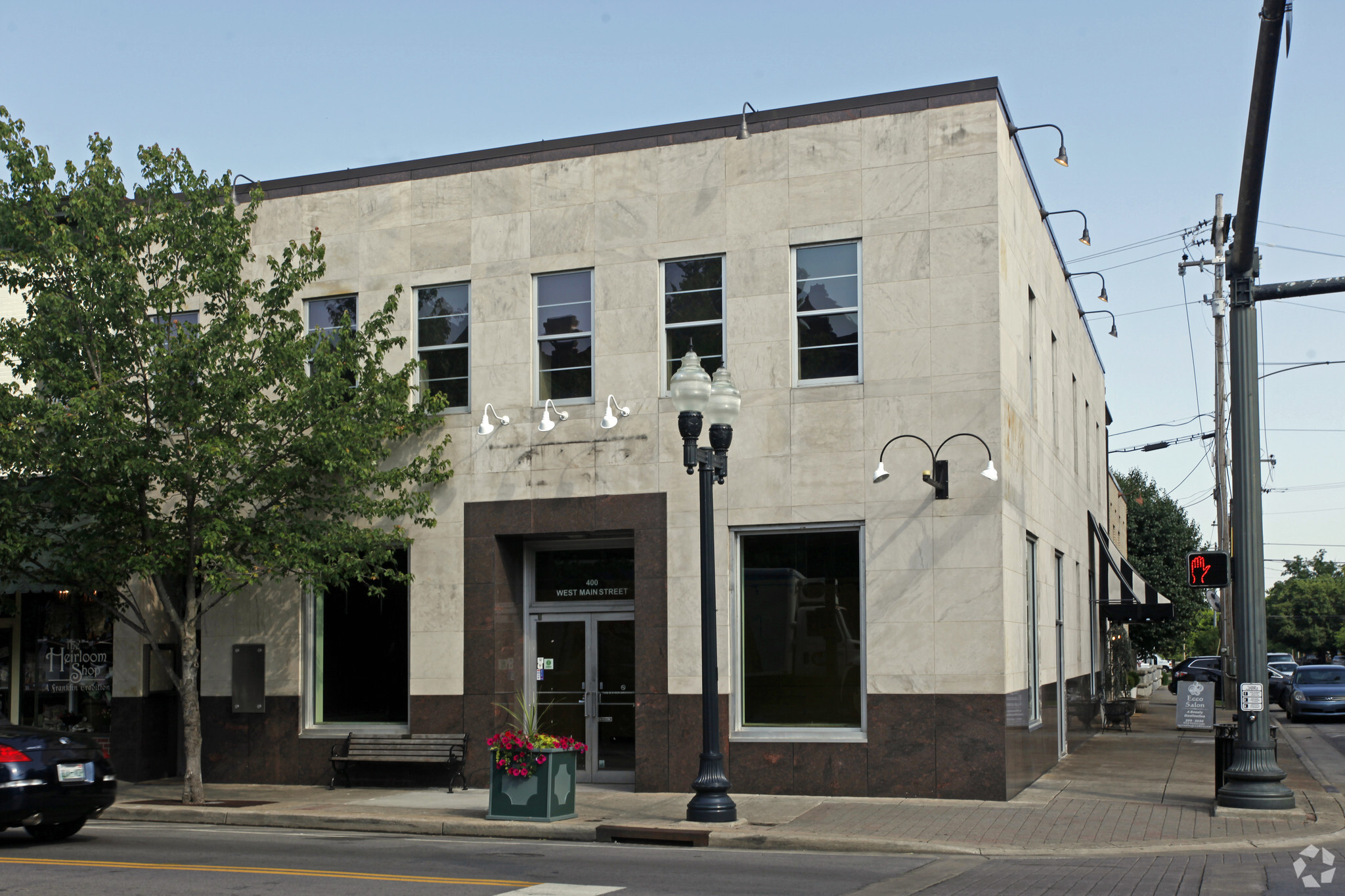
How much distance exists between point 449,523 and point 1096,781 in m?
9.13

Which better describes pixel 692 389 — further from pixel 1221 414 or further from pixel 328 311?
pixel 1221 414

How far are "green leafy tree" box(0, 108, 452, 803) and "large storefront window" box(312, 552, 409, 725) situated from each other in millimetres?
1116

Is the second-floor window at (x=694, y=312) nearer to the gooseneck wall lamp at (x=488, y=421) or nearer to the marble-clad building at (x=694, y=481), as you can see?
the marble-clad building at (x=694, y=481)

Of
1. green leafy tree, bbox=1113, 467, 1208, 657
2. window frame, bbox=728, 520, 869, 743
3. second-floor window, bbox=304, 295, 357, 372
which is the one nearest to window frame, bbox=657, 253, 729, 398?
window frame, bbox=728, 520, 869, 743

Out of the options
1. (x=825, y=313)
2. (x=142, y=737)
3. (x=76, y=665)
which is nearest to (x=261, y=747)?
(x=142, y=737)

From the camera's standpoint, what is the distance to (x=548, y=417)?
1700 cm

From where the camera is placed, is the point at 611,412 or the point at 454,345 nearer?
the point at 611,412

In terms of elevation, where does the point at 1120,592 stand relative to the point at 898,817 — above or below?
above

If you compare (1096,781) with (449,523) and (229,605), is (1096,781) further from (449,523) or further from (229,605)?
(229,605)

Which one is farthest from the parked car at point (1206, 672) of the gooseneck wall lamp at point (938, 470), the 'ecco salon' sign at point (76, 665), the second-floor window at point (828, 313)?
the 'ecco salon' sign at point (76, 665)

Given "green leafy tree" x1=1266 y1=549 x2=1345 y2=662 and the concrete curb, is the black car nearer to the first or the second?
the concrete curb

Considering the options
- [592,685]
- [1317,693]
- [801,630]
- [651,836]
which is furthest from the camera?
[1317,693]

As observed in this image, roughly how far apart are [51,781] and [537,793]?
4.73 m

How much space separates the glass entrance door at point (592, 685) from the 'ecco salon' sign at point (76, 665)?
22.5ft
